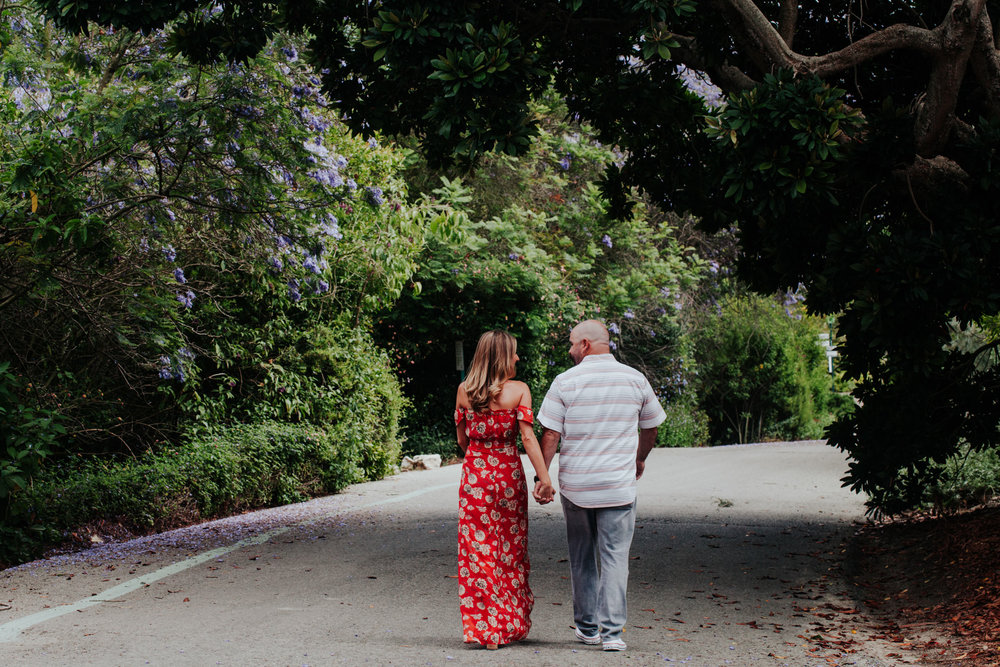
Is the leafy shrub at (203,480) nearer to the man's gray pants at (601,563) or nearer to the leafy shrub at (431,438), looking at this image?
the man's gray pants at (601,563)

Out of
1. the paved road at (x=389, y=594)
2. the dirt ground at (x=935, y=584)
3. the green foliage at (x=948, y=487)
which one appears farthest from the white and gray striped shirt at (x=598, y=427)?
the green foliage at (x=948, y=487)

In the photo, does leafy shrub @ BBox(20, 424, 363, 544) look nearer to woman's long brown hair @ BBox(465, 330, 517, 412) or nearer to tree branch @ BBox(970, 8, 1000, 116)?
woman's long brown hair @ BBox(465, 330, 517, 412)

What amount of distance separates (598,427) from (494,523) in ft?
2.83

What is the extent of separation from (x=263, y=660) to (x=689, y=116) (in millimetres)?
6012

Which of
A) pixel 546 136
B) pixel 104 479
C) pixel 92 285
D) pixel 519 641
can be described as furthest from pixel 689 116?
pixel 546 136

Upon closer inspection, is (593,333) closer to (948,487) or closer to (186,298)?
(186,298)

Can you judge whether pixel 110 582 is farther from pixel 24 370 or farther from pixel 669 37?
pixel 669 37

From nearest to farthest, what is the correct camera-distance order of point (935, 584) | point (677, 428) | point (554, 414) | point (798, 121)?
point (554, 414), point (798, 121), point (935, 584), point (677, 428)

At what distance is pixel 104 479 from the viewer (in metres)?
9.88

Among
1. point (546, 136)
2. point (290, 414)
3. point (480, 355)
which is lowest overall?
point (290, 414)

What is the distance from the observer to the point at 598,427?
5.51 metres

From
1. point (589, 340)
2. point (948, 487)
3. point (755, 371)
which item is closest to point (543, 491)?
point (589, 340)

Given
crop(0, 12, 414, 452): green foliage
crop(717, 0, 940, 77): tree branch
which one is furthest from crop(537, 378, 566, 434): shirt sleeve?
crop(0, 12, 414, 452): green foliage

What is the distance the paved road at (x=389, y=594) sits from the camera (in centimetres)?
544
